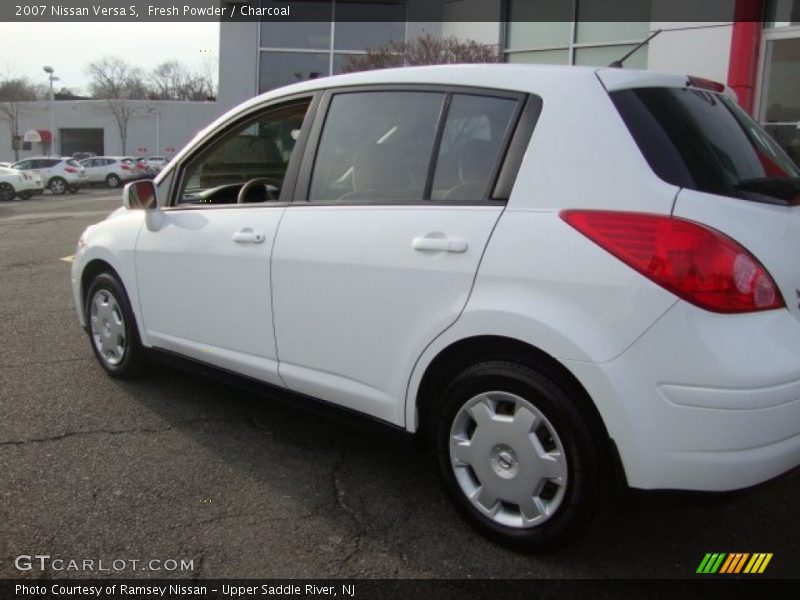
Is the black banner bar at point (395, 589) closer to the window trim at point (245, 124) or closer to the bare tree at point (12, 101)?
the window trim at point (245, 124)

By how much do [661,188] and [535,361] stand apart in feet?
2.24

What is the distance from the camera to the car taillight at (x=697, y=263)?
6.98 ft

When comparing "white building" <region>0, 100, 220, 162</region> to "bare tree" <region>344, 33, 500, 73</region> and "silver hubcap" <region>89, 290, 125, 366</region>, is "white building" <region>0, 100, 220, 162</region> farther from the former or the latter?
"silver hubcap" <region>89, 290, 125, 366</region>

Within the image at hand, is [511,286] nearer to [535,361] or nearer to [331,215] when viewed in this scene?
[535,361]

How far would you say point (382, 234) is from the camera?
281cm

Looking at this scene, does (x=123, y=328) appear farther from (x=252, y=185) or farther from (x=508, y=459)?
(x=508, y=459)

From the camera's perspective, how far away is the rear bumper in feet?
6.88

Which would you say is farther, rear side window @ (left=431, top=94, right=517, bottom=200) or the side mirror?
the side mirror

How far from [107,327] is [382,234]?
95.6 inches

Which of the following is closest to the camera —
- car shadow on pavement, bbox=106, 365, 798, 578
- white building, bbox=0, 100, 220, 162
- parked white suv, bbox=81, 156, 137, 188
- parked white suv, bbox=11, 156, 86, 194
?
car shadow on pavement, bbox=106, 365, 798, 578

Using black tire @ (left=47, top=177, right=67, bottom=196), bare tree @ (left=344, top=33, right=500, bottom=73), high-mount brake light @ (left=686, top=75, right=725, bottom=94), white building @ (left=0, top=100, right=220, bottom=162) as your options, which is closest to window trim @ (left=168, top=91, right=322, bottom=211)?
high-mount brake light @ (left=686, top=75, right=725, bottom=94)

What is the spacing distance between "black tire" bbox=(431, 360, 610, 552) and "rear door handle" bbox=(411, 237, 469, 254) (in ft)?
1.38

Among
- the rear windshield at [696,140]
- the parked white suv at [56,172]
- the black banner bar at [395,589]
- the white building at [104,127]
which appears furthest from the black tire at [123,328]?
the white building at [104,127]

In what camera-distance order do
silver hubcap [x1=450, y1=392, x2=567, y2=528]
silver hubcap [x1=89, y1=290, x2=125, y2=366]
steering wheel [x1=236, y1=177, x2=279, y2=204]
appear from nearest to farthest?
silver hubcap [x1=450, y1=392, x2=567, y2=528] < steering wheel [x1=236, y1=177, x2=279, y2=204] < silver hubcap [x1=89, y1=290, x2=125, y2=366]
